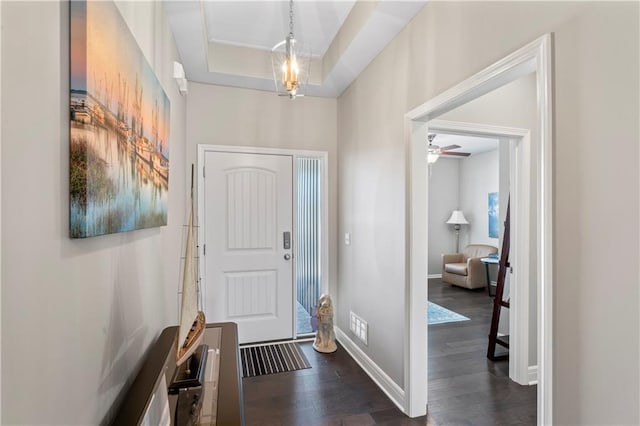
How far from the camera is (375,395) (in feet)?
8.02

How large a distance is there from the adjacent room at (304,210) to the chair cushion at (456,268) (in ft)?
4.17

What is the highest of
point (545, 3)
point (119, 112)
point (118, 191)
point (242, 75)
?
point (242, 75)

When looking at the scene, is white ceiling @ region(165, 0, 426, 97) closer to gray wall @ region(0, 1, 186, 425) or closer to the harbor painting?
the harbor painting

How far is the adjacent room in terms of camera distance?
2.74 ft

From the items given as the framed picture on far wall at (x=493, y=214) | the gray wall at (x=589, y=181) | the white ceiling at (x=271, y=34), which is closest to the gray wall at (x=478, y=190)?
the framed picture on far wall at (x=493, y=214)

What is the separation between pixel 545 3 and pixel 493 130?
1.33 m

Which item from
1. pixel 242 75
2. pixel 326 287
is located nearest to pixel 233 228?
pixel 326 287

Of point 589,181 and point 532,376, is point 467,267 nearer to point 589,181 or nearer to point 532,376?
point 532,376

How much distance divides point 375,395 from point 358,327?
0.67 m

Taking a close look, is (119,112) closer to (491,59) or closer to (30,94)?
(30,94)

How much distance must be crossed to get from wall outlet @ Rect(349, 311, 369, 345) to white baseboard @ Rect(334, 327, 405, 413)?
0.12 m

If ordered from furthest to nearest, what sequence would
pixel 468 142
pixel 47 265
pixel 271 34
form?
1. pixel 468 142
2. pixel 271 34
3. pixel 47 265

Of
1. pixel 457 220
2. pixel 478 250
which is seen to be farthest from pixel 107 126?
pixel 457 220

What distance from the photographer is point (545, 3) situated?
124cm
